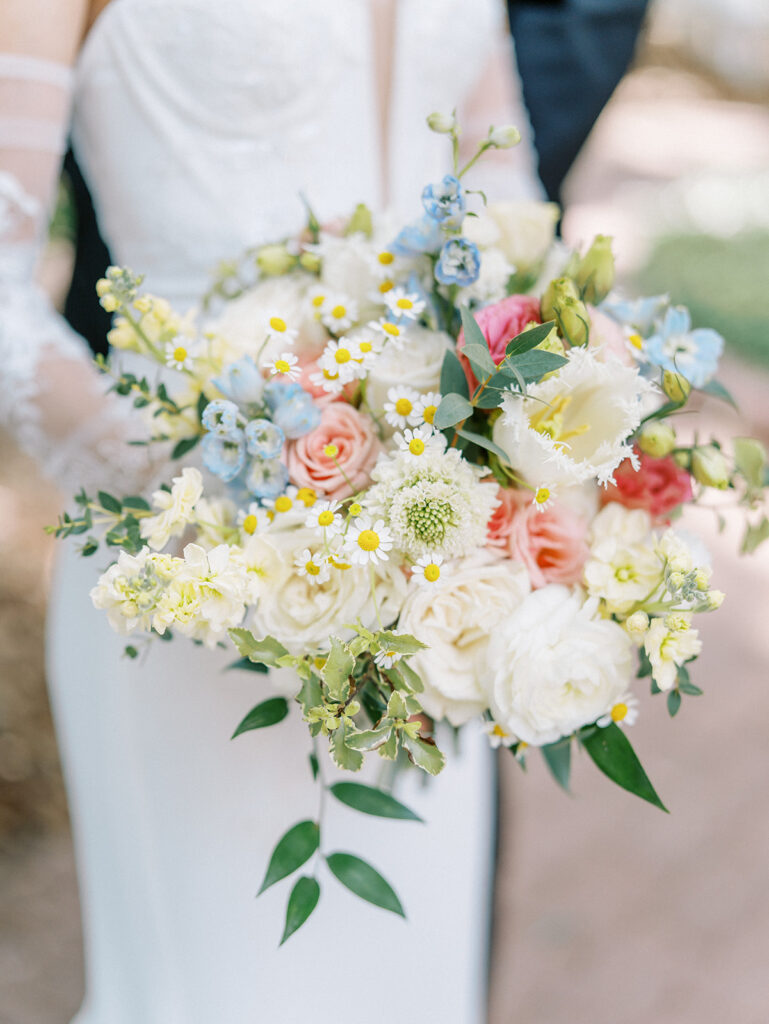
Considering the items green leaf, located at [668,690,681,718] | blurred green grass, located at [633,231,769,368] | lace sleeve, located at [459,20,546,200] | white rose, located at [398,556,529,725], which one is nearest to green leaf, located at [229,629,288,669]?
white rose, located at [398,556,529,725]

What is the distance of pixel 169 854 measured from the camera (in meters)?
1.15

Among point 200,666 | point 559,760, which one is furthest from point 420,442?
point 200,666

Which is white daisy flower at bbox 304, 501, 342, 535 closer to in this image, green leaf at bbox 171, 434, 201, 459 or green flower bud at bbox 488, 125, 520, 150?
green leaf at bbox 171, 434, 201, 459

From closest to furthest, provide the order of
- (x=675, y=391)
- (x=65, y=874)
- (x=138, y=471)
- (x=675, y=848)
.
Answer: (x=675, y=391) → (x=138, y=471) → (x=65, y=874) → (x=675, y=848)

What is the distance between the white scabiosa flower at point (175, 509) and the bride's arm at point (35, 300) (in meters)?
0.44

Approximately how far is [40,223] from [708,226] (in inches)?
218

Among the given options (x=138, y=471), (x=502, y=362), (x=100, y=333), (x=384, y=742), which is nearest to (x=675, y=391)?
(x=502, y=362)

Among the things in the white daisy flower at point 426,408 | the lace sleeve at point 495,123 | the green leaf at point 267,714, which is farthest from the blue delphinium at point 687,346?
the lace sleeve at point 495,123

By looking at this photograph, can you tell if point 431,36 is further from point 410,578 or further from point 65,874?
point 65,874

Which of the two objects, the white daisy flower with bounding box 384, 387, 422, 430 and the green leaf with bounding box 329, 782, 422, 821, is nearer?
the white daisy flower with bounding box 384, 387, 422, 430

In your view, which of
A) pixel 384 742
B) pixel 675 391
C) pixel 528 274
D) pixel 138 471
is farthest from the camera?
pixel 138 471

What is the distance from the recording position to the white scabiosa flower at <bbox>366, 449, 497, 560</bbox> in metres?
0.69

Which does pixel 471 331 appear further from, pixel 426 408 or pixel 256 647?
pixel 256 647

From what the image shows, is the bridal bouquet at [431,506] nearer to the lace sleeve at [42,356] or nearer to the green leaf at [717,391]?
the green leaf at [717,391]
